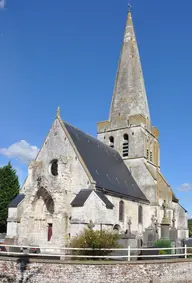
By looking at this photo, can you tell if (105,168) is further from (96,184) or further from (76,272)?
(76,272)

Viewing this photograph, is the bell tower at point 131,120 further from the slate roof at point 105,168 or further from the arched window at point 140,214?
the arched window at point 140,214

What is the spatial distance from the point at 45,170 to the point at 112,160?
729 cm

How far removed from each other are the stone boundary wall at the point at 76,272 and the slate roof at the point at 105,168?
30.4ft

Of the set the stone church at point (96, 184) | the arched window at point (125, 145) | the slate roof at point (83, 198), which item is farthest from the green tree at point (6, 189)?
the slate roof at point (83, 198)

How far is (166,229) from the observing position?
21.1m

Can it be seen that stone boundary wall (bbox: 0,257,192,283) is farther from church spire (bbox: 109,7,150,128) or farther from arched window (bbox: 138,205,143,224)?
church spire (bbox: 109,7,150,128)

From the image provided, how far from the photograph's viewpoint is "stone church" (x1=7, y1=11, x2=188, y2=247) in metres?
20.2

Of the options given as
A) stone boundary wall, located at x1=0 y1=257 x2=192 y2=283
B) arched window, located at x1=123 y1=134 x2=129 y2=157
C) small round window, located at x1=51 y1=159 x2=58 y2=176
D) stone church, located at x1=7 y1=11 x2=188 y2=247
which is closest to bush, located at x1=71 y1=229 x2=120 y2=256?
stone boundary wall, located at x1=0 y1=257 x2=192 y2=283

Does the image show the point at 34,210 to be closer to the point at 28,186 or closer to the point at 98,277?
the point at 28,186

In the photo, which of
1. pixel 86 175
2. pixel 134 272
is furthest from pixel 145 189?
pixel 134 272

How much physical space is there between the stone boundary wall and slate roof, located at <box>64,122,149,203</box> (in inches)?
365

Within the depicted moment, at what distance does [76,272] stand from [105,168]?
531 inches

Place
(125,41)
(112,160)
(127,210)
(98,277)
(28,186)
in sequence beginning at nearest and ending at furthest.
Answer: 1. (98,277)
2. (28,186)
3. (127,210)
4. (112,160)
5. (125,41)

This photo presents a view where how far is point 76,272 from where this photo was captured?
1144 centimetres
